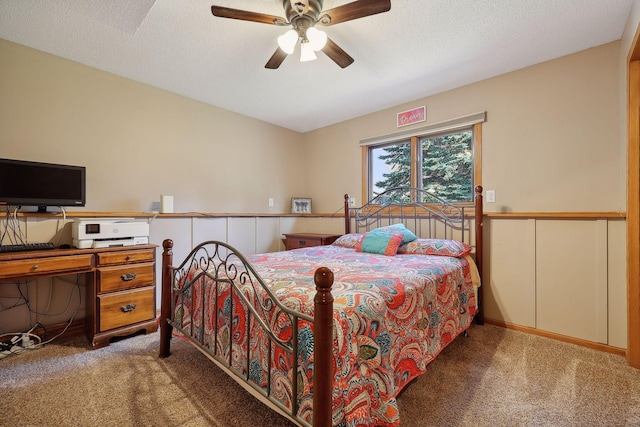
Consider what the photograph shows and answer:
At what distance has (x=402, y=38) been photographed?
221 cm

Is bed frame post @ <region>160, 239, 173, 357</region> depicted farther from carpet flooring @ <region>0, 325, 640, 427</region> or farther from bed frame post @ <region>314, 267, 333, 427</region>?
bed frame post @ <region>314, 267, 333, 427</region>

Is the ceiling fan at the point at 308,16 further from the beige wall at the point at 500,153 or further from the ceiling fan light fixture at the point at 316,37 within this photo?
the beige wall at the point at 500,153

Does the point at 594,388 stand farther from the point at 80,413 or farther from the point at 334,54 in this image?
the point at 80,413

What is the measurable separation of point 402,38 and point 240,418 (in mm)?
2737

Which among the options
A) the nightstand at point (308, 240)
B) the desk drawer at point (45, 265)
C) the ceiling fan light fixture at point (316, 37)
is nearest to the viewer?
the ceiling fan light fixture at point (316, 37)

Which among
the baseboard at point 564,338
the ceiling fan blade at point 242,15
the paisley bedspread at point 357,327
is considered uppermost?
the ceiling fan blade at point 242,15

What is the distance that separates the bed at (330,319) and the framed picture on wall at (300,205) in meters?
1.76

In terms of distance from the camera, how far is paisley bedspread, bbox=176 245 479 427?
1.14m

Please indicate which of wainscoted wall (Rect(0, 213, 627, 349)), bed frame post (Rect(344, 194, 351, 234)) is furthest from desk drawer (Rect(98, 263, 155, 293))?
bed frame post (Rect(344, 194, 351, 234))

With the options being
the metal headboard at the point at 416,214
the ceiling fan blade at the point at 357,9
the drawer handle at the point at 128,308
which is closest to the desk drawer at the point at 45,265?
the drawer handle at the point at 128,308

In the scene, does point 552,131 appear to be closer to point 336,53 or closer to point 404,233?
point 404,233

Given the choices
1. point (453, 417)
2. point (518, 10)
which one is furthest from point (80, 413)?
point (518, 10)

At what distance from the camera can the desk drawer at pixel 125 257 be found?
7.57 feet

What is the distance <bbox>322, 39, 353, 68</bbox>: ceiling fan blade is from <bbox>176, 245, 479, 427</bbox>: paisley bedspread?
1556 mm
